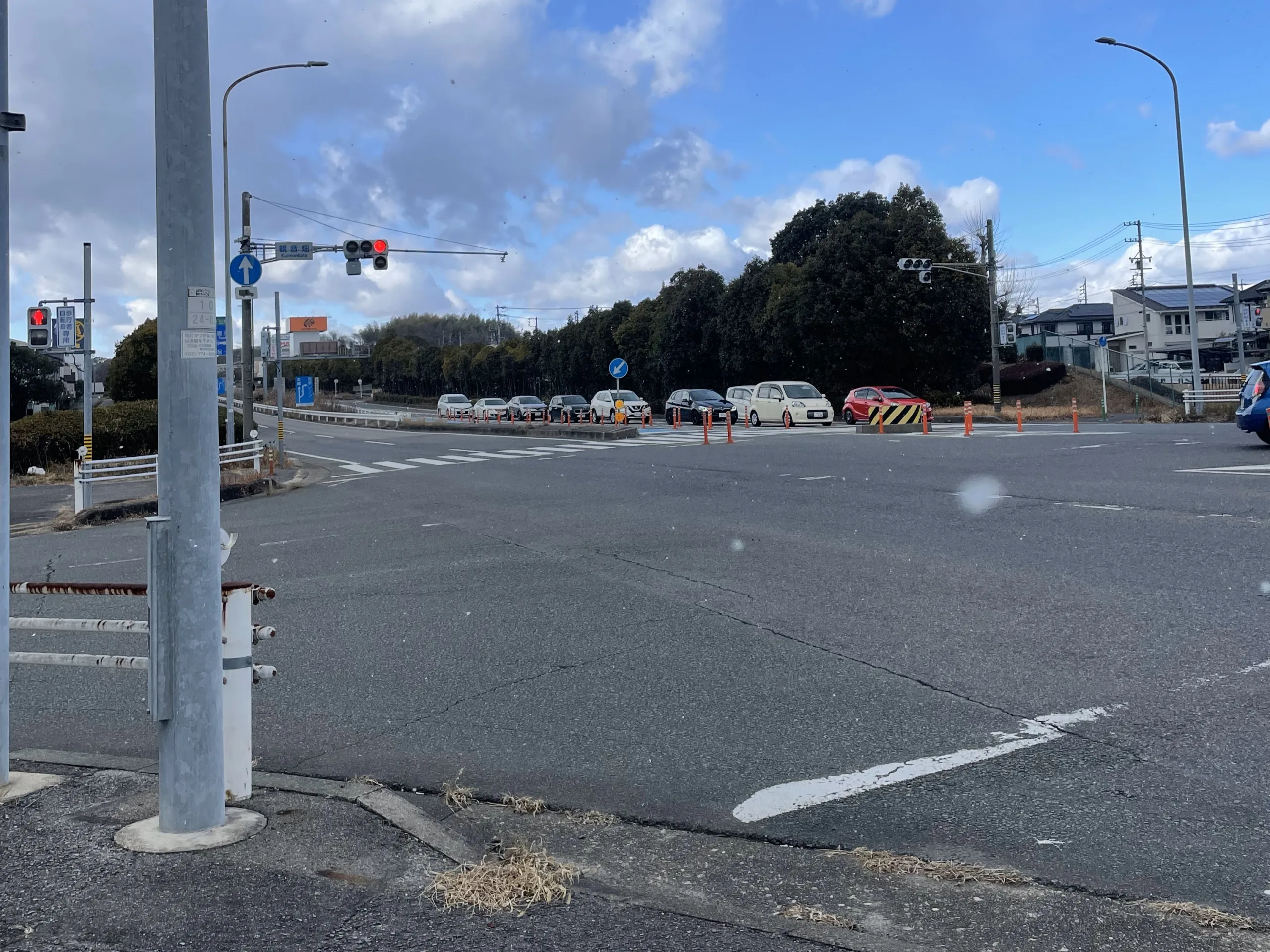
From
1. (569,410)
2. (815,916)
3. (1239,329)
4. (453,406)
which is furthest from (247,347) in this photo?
(1239,329)

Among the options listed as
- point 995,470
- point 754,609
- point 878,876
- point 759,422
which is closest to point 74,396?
point 759,422

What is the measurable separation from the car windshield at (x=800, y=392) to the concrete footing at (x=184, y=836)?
36197 mm

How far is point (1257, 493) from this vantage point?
483 inches

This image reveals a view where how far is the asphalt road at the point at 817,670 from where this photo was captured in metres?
4.51

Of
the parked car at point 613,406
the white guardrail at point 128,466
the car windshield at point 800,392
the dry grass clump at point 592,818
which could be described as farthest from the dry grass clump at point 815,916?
the parked car at point 613,406

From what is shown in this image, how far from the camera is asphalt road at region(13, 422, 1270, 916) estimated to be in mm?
4508

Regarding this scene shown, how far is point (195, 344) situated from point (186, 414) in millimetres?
266

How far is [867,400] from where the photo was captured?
4069cm

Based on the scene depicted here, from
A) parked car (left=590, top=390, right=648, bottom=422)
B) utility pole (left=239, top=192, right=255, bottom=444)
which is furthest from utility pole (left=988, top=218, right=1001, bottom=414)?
utility pole (left=239, top=192, right=255, bottom=444)

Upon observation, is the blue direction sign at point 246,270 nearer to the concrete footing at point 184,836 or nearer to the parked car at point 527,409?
the concrete footing at point 184,836

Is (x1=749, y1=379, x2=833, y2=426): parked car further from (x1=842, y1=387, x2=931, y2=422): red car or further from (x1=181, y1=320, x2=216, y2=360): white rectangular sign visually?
(x1=181, y1=320, x2=216, y2=360): white rectangular sign

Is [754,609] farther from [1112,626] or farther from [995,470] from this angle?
[995,470]

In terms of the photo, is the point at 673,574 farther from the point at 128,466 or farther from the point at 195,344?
the point at 128,466

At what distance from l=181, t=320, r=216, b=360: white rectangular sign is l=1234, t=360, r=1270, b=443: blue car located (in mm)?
17976
